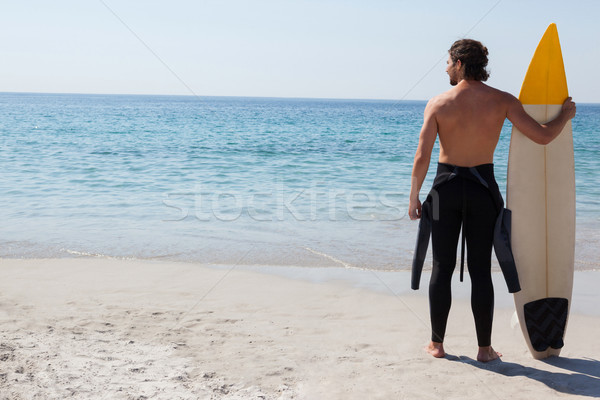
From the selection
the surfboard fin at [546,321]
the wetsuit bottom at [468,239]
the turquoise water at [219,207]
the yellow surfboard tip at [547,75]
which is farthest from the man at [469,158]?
the turquoise water at [219,207]

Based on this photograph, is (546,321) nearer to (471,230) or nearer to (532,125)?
(471,230)

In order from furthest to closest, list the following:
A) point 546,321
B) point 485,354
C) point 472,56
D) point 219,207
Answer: point 219,207
point 546,321
point 485,354
point 472,56

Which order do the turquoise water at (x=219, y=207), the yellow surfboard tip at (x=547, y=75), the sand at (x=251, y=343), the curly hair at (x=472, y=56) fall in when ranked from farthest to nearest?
1. the turquoise water at (x=219, y=207)
2. the yellow surfboard tip at (x=547, y=75)
3. the curly hair at (x=472, y=56)
4. the sand at (x=251, y=343)

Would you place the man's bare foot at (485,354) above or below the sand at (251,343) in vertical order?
above

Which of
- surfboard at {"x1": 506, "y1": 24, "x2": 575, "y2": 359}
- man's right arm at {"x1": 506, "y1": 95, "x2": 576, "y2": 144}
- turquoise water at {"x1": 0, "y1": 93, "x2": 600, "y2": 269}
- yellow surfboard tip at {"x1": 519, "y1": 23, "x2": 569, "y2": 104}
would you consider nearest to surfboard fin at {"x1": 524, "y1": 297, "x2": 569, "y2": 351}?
surfboard at {"x1": 506, "y1": 24, "x2": 575, "y2": 359}

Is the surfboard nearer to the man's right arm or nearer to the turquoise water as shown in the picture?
the man's right arm

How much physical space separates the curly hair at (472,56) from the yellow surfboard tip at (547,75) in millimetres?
390

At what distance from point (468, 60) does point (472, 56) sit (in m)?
0.02

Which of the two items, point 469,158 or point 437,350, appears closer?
point 469,158

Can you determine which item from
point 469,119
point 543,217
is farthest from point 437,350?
point 469,119

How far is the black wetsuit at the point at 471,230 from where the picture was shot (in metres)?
2.56

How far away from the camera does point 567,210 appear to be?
2.87 m

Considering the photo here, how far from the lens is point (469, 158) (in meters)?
2.57

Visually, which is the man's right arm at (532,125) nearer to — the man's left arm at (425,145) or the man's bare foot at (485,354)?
the man's left arm at (425,145)
